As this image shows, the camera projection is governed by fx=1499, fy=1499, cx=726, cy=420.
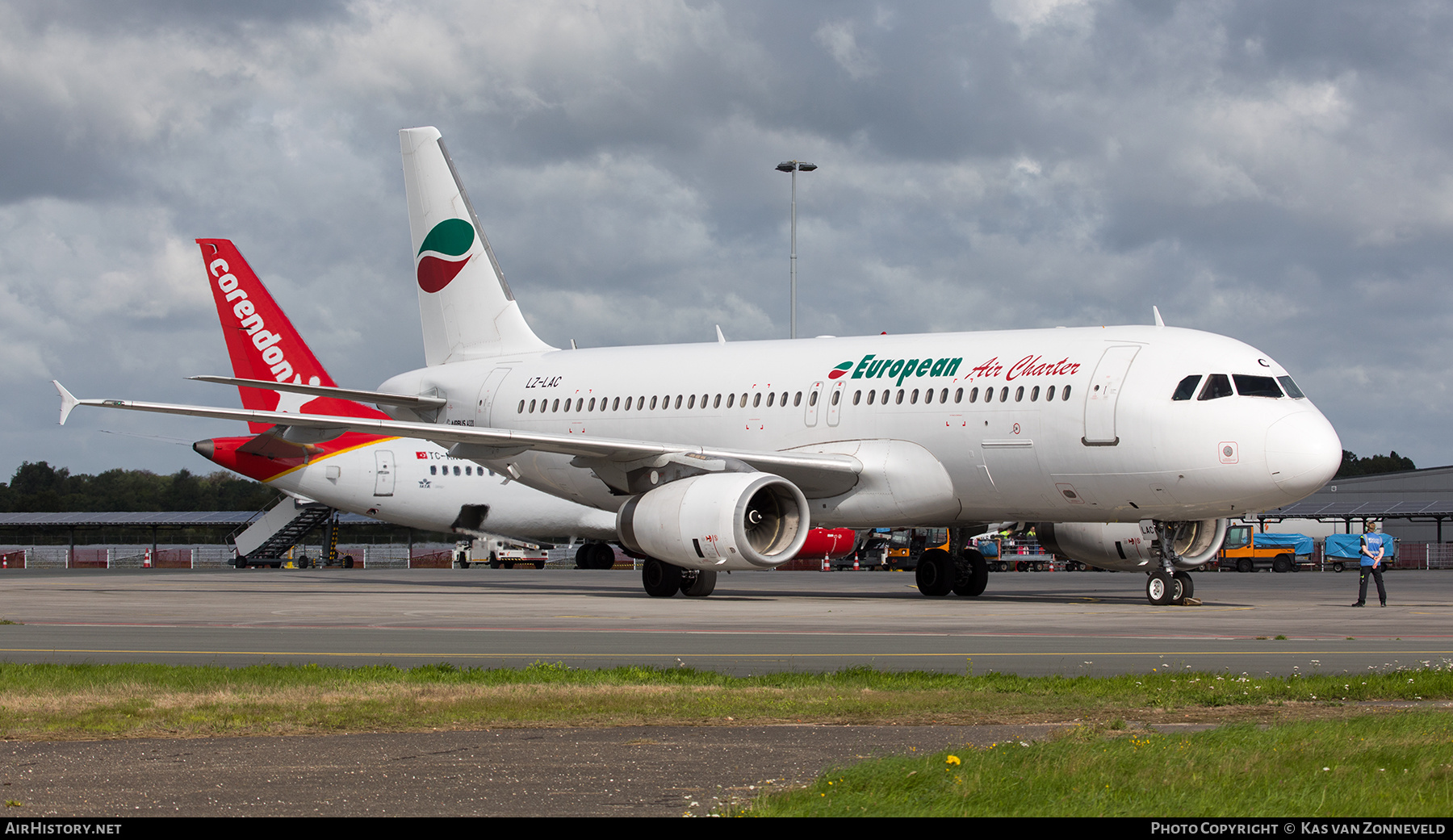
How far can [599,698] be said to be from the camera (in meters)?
9.63

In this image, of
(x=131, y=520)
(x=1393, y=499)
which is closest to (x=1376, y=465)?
(x=1393, y=499)

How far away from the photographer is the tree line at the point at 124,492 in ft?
364

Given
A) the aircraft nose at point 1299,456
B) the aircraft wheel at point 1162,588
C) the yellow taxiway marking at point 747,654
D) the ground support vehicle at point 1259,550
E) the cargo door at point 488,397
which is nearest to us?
the yellow taxiway marking at point 747,654

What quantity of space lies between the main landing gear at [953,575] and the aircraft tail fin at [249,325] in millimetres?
18790

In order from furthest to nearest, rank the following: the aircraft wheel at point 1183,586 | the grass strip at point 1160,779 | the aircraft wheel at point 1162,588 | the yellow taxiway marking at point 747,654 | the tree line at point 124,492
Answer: the tree line at point 124,492 < the aircraft wheel at point 1183,586 < the aircraft wheel at point 1162,588 < the yellow taxiway marking at point 747,654 < the grass strip at point 1160,779

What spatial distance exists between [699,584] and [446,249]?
37.9 feet

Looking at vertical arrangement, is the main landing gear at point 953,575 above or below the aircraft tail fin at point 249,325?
below

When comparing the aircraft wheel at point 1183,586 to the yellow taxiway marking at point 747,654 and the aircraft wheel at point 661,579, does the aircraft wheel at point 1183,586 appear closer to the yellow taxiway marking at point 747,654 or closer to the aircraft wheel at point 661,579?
the aircraft wheel at point 661,579

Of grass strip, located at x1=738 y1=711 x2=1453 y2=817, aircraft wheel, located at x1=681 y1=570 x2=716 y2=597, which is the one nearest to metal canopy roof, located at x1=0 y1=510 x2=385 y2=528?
aircraft wheel, located at x1=681 y1=570 x2=716 y2=597

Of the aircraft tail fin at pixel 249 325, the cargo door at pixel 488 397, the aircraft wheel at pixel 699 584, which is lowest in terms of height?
the aircraft wheel at pixel 699 584

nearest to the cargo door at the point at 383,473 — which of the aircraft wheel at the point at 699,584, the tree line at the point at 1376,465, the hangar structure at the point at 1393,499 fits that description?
the aircraft wheel at the point at 699,584

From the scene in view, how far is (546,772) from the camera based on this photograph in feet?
22.5

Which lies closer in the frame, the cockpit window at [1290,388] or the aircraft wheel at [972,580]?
the cockpit window at [1290,388]
